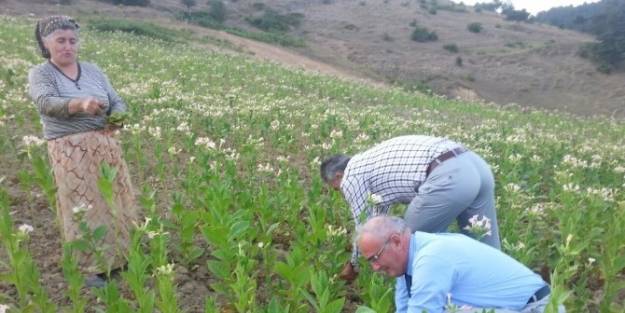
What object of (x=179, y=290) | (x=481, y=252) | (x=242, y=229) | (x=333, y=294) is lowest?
(x=179, y=290)

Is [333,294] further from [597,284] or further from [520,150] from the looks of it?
[520,150]

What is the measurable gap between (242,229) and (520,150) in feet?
21.4

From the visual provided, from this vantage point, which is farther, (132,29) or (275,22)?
(275,22)

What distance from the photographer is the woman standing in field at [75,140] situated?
4152 millimetres

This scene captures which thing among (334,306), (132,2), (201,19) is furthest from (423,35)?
(334,306)

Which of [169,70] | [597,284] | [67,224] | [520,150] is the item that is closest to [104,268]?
[67,224]

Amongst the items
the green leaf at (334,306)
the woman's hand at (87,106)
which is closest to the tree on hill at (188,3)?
the woman's hand at (87,106)

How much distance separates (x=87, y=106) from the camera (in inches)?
157

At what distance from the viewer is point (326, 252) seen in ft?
14.7

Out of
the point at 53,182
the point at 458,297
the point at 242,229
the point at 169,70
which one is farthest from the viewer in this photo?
the point at 169,70

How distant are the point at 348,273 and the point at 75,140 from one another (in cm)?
217

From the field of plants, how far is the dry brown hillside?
77.0ft

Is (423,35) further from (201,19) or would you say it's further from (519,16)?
(519,16)

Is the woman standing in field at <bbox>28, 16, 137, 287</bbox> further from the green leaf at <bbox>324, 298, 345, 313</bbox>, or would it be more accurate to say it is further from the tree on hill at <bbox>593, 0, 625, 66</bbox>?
the tree on hill at <bbox>593, 0, 625, 66</bbox>
